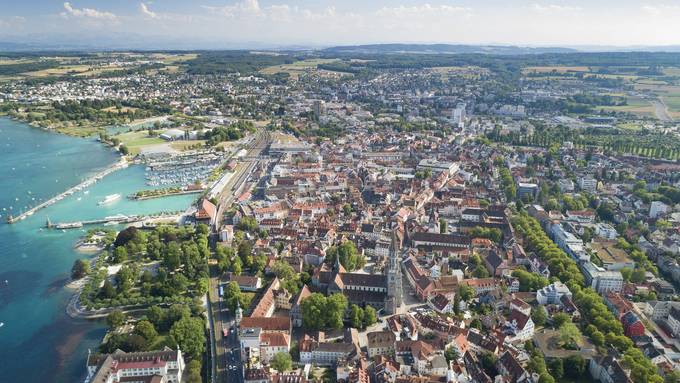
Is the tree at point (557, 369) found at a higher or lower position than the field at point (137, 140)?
lower

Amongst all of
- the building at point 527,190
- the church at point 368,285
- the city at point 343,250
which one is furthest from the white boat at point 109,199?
the building at point 527,190

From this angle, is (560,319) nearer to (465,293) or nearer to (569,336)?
(569,336)

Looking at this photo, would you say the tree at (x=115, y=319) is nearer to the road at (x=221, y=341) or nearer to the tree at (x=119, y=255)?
the road at (x=221, y=341)

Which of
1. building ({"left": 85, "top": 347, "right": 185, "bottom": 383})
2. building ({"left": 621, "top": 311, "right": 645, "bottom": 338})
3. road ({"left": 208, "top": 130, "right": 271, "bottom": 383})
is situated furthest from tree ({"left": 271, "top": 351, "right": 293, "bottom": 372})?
building ({"left": 621, "top": 311, "right": 645, "bottom": 338})

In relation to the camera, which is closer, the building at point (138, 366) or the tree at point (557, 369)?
the building at point (138, 366)

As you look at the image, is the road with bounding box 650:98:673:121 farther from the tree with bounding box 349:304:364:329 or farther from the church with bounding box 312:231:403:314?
the tree with bounding box 349:304:364:329
